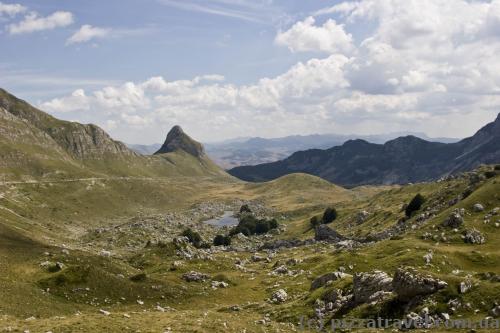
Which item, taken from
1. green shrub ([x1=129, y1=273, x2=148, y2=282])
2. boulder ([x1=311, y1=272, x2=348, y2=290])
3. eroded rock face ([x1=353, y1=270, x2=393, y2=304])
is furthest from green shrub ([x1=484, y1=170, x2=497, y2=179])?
green shrub ([x1=129, y1=273, x2=148, y2=282])

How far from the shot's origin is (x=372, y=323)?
4166 cm

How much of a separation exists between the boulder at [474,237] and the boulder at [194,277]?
45846 mm

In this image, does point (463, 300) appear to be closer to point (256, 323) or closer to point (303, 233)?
point (256, 323)

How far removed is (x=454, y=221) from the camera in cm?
8438

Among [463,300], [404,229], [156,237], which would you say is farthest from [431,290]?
[156,237]

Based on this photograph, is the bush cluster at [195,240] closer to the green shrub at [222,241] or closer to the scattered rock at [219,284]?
the green shrub at [222,241]

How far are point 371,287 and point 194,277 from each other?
3981 cm

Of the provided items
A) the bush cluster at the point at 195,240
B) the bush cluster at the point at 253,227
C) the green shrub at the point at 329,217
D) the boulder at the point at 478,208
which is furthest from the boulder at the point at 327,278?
the bush cluster at the point at 253,227

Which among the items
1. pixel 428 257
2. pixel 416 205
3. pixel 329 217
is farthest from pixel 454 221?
pixel 329 217

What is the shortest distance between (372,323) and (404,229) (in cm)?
6730

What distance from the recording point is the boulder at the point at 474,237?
76562 mm

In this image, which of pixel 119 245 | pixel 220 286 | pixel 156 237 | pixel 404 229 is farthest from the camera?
pixel 156 237

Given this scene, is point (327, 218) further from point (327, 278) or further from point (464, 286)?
point (464, 286)

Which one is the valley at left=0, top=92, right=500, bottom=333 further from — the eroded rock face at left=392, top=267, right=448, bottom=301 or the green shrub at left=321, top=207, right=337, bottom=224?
the green shrub at left=321, top=207, right=337, bottom=224
